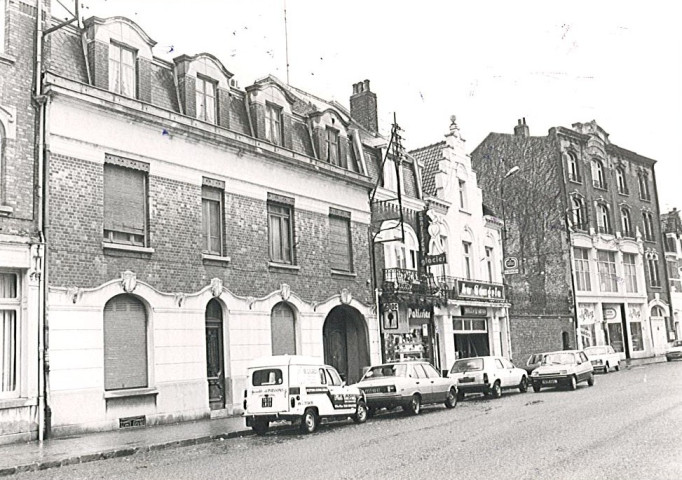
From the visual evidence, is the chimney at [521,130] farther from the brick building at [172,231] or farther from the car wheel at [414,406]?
the car wheel at [414,406]

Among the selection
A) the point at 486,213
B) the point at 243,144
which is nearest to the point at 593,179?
the point at 486,213

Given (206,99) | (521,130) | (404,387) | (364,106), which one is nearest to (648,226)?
(521,130)

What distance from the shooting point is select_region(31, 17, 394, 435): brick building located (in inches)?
651

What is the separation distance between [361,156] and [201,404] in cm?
1183

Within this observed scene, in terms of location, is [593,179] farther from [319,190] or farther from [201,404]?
[201,404]

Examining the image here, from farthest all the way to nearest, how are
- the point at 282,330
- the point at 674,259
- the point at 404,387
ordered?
the point at 674,259, the point at 282,330, the point at 404,387

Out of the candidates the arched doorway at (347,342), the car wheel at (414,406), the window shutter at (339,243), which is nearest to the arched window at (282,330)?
the arched doorway at (347,342)

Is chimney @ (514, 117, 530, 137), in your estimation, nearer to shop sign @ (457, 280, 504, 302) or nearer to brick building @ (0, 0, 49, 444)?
shop sign @ (457, 280, 504, 302)

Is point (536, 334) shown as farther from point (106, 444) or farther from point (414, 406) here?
point (106, 444)

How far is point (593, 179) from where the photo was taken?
50875mm

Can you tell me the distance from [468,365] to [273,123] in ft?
34.0

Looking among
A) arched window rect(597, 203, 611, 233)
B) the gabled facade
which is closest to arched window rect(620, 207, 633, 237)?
arched window rect(597, 203, 611, 233)

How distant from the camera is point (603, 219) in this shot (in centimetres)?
5100

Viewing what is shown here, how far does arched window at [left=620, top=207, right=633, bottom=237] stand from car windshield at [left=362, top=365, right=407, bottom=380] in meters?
38.0
